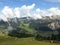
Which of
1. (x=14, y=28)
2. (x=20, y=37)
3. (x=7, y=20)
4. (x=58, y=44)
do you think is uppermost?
(x=7, y=20)

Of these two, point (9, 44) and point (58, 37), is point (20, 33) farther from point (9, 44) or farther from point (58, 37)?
point (58, 37)

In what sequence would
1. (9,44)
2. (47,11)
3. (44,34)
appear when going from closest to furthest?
(47,11), (9,44), (44,34)

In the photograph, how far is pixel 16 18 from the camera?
1712 cm

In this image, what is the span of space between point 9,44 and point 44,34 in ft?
16.1

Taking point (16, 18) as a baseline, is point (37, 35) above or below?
below

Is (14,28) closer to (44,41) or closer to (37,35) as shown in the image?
(37,35)

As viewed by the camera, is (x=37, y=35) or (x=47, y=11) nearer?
(x=47, y=11)

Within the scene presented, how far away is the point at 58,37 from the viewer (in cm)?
1758

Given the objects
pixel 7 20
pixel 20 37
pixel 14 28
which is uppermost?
pixel 7 20

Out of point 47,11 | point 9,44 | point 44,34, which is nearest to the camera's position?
point 47,11

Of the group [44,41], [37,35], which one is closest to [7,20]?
[37,35]

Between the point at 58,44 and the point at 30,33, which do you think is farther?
the point at 58,44

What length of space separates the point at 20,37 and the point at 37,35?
2.29m

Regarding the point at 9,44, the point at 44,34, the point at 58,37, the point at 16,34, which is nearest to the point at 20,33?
the point at 16,34
